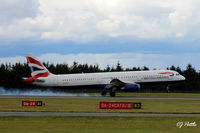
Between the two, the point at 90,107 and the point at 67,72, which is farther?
the point at 67,72

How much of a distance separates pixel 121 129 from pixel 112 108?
16429 mm

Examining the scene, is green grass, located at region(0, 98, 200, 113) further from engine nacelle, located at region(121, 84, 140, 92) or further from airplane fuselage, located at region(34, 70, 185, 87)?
airplane fuselage, located at region(34, 70, 185, 87)

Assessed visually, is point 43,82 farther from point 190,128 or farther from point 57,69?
point 57,69

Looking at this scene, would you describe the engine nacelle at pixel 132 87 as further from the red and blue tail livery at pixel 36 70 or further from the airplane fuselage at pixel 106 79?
the red and blue tail livery at pixel 36 70

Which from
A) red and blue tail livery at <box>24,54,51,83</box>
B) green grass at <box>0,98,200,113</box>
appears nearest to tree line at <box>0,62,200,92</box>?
red and blue tail livery at <box>24,54,51,83</box>

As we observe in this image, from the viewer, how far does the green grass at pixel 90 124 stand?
23.8m

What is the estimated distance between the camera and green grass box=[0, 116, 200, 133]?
2375cm

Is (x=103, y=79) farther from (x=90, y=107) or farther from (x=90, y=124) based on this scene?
(x=90, y=124)

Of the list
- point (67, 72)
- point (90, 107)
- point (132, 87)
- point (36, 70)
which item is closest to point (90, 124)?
point (90, 107)

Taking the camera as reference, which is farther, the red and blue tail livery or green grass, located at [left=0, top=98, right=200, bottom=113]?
the red and blue tail livery

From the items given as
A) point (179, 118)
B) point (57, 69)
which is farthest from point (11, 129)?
point (57, 69)

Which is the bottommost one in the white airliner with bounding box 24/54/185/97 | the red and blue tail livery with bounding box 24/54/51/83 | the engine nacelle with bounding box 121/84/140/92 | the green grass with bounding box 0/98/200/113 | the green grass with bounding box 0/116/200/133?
the green grass with bounding box 0/116/200/133

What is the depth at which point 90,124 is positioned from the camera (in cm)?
2686

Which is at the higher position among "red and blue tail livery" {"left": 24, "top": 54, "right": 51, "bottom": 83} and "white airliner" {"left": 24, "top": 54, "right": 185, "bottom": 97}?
"red and blue tail livery" {"left": 24, "top": 54, "right": 51, "bottom": 83}
